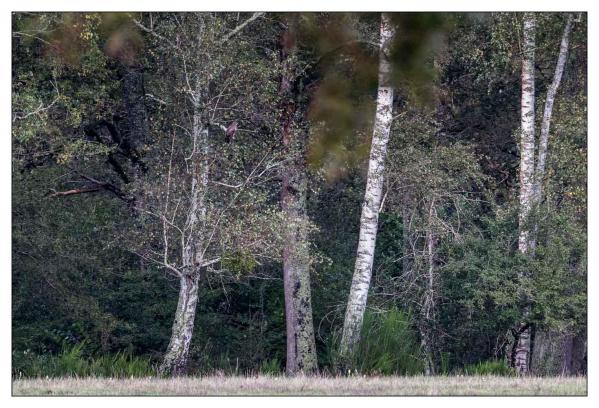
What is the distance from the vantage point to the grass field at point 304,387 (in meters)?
11.2

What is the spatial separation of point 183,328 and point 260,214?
7.79ft

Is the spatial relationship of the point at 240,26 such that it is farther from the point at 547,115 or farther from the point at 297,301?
the point at 547,115

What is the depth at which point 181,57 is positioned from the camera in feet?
53.2

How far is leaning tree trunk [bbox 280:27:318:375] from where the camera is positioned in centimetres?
1638

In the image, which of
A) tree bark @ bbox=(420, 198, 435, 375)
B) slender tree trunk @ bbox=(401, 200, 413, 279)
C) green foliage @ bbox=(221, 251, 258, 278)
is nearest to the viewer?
green foliage @ bbox=(221, 251, 258, 278)

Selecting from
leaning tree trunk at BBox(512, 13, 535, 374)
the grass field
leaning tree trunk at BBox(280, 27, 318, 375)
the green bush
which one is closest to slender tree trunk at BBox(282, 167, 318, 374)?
leaning tree trunk at BBox(280, 27, 318, 375)

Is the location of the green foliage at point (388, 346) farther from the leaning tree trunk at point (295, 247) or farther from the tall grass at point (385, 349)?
the leaning tree trunk at point (295, 247)

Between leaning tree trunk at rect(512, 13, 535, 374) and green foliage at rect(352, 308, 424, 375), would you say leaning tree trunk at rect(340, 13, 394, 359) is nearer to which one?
green foliage at rect(352, 308, 424, 375)

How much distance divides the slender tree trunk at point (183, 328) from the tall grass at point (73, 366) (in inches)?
15.2

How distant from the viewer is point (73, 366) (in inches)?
642

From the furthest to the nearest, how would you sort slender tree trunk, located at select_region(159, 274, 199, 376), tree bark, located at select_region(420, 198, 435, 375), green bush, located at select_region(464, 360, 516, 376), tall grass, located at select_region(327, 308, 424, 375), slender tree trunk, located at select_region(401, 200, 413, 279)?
1. slender tree trunk, located at select_region(401, 200, 413, 279)
2. tree bark, located at select_region(420, 198, 435, 375)
3. slender tree trunk, located at select_region(159, 274, 199, 376)
4. tall grass, located at select_region(327, 308, 424, 375)
5. green bush, located at select_region(464, 360, 516, 376)

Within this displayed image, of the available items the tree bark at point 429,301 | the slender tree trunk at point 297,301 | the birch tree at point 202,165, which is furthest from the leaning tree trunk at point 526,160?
the birch tree at point 202,165

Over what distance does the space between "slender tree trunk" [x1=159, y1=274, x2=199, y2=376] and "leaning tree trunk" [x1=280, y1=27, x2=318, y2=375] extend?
5.42ft

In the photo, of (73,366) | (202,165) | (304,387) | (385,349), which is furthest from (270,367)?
(304,387)
